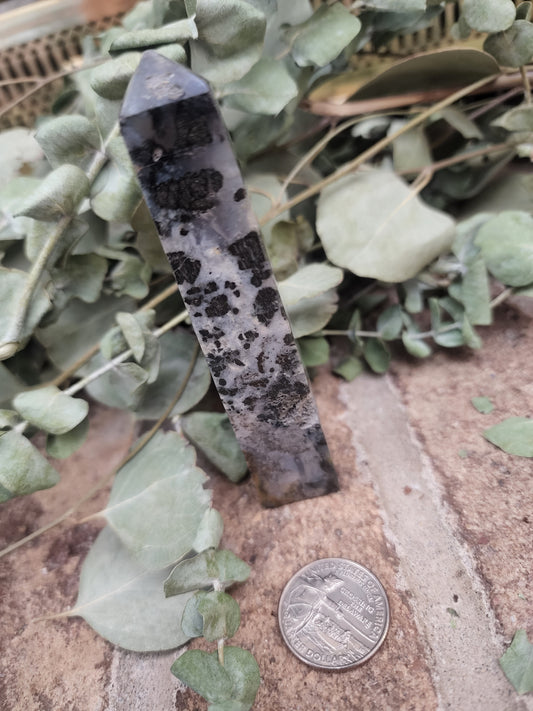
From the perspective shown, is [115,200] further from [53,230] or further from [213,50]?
[213,50]

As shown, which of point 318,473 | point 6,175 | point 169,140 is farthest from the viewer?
point 6,175

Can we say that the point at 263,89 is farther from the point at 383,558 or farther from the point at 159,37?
the point at 383,558

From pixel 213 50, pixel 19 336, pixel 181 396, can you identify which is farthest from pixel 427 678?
pixel 213 50

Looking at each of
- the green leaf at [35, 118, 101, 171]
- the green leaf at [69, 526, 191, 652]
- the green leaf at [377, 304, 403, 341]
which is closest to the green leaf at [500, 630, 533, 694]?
the green leaf at [69, 526, 191, 652]

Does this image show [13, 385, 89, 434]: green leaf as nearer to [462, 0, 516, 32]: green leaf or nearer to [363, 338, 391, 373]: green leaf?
[363, 338, 391, 373]: green leaf

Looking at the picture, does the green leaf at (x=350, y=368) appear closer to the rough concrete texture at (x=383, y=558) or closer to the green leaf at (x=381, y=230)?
the rough concrete texture at (x=383, y=558)

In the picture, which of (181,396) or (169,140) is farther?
(181,396)
